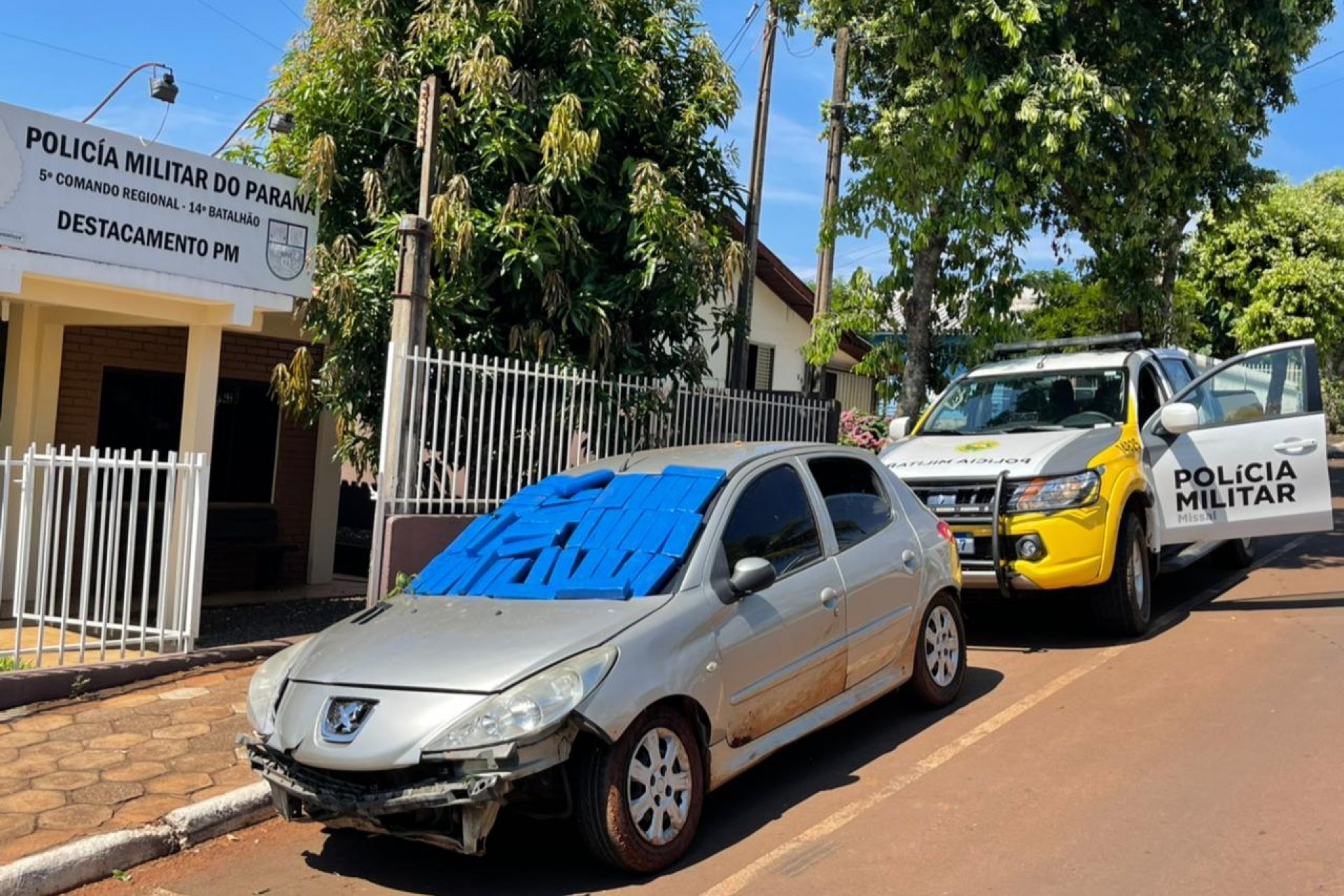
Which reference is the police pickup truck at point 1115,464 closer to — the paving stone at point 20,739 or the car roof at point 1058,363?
the car roof at point 1058,363

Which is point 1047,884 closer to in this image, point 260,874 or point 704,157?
point 260,874

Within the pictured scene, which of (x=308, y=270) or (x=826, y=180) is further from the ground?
(x=826, y=180)

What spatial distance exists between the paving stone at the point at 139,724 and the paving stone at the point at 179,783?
0.78m

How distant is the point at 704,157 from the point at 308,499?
18.1 feet

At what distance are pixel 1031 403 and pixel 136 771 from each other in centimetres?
662

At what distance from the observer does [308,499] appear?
1175 centimetres

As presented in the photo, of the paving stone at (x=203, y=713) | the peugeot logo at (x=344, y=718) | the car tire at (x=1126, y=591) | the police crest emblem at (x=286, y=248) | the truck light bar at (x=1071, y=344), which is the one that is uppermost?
the police crest emblem at (x=286, y=248)

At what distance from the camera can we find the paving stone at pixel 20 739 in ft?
Result: 18.8

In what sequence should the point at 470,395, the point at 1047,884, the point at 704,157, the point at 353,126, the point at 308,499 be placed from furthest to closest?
the point at 308,499
the point at 704,157
the point at 353,126
the point at 470,395
the point at 1047,884

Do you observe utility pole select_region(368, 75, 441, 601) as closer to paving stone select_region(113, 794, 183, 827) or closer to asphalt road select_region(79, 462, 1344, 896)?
paving stone select_region(113, 794, 183, 827)

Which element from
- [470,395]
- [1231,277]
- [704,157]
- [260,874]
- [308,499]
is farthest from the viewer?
[1231,277]

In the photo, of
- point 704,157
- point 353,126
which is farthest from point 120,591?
point 704,157

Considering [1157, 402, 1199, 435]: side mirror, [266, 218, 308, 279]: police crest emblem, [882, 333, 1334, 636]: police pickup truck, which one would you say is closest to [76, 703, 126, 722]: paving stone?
[266, 218, 308, 279]: police crest emblem

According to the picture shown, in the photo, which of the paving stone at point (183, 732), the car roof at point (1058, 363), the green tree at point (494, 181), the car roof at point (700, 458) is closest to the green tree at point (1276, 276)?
the car roof at point (1058, 363)
